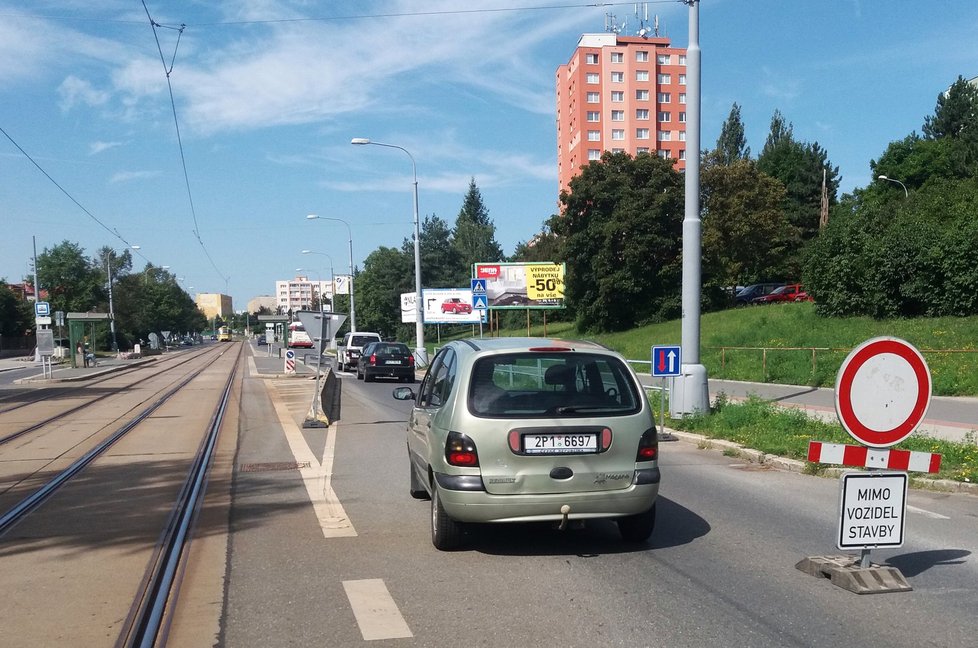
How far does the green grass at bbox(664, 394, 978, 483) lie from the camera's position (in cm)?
909

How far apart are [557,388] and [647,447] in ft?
2.65

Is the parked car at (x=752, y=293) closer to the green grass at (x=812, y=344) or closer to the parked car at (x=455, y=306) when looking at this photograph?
the green grass at (x=812, y=344)

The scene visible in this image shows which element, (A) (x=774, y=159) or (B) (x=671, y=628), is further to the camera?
(A) (x=774, y=159)

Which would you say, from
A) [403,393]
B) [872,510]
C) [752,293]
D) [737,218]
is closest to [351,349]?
[737,218]

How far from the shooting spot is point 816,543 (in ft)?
20.5

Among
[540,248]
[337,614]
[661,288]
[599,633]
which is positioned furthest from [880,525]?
[540,248]

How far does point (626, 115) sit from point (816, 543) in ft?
252

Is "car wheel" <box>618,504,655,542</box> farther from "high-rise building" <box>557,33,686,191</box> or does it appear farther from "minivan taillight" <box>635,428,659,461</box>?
"high-rise building" <box>557,33,686,191</box>

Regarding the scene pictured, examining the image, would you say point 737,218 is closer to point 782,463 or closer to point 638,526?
point 782,463

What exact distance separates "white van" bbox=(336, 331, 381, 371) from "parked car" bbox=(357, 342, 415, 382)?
718 cm

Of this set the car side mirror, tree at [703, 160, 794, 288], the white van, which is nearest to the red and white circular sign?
the car side mirror

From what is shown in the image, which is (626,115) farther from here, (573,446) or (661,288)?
(573,446)

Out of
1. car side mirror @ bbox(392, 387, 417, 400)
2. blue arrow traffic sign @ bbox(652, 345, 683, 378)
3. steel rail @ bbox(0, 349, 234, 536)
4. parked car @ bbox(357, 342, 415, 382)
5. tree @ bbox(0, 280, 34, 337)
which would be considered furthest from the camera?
tree @ bbox(0, 280, 34, 337)

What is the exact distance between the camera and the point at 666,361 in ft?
40.8
